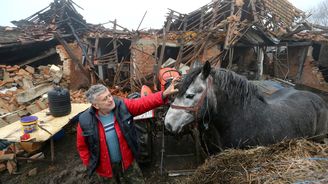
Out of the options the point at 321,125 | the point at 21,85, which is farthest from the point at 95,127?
the point at 21,85

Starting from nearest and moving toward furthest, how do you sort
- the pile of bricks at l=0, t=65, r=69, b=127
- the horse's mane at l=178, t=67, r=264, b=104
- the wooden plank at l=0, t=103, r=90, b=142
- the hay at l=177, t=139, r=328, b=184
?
the hay at l=177, t=139, r=328, b=184 → the horse's mane at l=178, t=67, r=264, b=104 → the wooden plank at l=0, t=103, r=90, b=142 → the pile of bricks at l=0, t=65, r=69, b=127

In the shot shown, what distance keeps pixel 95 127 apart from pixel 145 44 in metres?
6.77

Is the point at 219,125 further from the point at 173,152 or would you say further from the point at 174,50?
the point at 174,50

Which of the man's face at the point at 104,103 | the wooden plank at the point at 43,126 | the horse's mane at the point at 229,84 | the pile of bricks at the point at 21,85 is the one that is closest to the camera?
the man's face at the point at 104,103

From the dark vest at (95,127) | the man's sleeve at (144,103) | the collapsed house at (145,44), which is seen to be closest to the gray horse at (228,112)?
the man's sleeve at (144,103)

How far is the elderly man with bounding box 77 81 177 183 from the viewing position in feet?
7.75

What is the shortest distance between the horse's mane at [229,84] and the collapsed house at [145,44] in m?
4.92

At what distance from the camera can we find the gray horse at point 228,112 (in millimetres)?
2387

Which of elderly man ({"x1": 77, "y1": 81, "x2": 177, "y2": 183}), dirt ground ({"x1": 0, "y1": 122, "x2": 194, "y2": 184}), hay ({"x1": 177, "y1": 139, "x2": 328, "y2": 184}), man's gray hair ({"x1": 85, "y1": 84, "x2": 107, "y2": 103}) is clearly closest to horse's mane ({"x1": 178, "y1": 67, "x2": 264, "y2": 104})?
elderly man ({"x1": 77, "y1": 81, "x2": 177, "y2": 183})

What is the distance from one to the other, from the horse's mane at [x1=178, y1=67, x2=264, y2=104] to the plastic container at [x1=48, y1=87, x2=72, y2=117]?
3.14 metres

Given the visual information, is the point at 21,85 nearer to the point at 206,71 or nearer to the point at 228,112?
the point at 206,71

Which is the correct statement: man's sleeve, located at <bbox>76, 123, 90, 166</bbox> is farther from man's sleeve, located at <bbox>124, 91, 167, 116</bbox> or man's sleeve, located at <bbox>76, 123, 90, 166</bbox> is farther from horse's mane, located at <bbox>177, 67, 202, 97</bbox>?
horse's mane, located at <bbox>177, 67, 202, 97</bbox>

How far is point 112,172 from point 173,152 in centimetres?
250

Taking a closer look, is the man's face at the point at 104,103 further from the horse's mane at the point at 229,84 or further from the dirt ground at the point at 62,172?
the dirt ground at the point at 62,172
